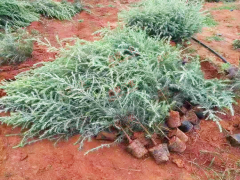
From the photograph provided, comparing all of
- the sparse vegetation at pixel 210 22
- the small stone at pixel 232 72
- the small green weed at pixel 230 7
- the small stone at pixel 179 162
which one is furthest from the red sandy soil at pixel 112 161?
the small green weed at pixel 230 7

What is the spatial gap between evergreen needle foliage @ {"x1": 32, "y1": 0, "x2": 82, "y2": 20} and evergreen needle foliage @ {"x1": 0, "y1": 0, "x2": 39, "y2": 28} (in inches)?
14.1

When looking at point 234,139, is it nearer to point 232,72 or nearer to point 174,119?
point 174,119

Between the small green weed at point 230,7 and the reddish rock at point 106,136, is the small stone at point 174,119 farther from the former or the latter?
the small green weed at point 230,7

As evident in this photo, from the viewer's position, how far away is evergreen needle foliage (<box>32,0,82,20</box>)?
5324 mm

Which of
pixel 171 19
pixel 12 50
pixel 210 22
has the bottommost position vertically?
pixel 210 22

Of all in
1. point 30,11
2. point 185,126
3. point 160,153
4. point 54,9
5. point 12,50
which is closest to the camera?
point 160,153

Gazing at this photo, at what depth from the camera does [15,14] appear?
469 centimetres

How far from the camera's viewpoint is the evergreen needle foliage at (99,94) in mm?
2172

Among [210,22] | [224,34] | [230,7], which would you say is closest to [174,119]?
[224,34]

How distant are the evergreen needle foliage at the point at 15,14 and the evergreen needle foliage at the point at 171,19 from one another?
240 centimetres

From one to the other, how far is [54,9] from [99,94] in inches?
164

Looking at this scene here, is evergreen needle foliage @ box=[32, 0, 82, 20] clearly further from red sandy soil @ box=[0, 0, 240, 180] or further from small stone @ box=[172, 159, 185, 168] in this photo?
small stone @ box=[172, 159, 185, 168]

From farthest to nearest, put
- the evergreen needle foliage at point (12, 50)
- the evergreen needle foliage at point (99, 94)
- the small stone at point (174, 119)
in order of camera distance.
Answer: the evergreen needle foliage at point (12, 50) → the small stone at point (174, 119) → the evergreen needle foliage at point (99, 94)

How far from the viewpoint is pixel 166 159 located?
2027 millimetres
